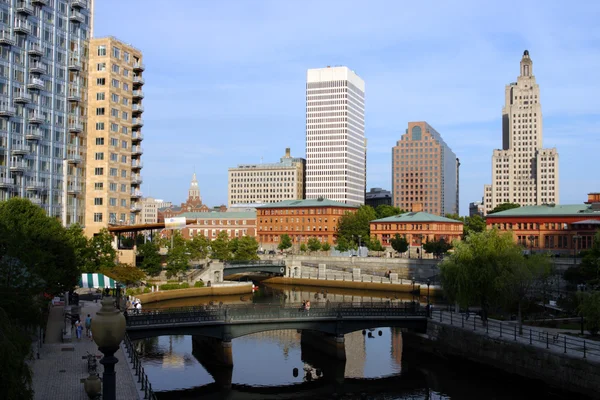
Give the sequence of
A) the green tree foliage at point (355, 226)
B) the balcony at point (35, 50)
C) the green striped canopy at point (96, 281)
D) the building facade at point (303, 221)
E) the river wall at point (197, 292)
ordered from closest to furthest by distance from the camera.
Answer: the green striped canopy at point (96, 281) < the river wall at point (197, 292) < the balcony at point (35, 50) < the green tree foliage at point (355, 226) < the building facade at point (303, 221)

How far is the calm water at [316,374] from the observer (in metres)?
48.9

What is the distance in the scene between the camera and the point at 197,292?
4063 inches

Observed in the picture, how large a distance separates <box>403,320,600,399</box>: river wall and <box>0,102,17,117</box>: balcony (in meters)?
66.3

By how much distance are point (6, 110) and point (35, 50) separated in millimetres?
11596

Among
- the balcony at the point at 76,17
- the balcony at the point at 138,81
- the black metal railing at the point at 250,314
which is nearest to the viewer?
the black metal railing at the point at 250,314

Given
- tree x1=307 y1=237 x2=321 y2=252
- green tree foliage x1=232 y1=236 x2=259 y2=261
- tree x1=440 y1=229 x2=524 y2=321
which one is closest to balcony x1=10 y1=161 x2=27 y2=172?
green tree foliage x1=232 y1=236 x2=259 y2=261

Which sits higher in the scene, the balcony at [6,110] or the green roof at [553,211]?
the balcony at [6,110]

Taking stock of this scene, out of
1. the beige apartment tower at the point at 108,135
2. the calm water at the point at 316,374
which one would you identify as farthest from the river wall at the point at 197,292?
the calm water at the point at 316,374

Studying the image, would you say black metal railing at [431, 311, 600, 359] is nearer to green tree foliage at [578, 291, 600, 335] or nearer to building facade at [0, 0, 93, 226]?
green tree foliage at [578, 291, 600, 335]

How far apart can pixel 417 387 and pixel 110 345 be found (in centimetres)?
4255

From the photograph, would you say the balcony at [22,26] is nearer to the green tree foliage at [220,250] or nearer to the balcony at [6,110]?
the balcony at [6,110]

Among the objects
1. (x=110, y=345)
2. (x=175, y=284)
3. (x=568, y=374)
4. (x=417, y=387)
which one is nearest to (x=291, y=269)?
(x=175, y=284)

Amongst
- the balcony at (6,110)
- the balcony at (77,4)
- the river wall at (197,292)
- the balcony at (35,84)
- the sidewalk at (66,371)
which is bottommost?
the river wall at (197,292)

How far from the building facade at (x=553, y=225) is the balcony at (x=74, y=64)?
9064cm
